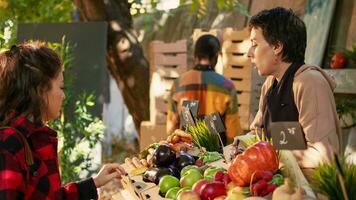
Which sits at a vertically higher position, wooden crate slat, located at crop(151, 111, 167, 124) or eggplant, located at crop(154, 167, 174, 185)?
wooden crate slat, located at crop(151, 111, 167, 124)

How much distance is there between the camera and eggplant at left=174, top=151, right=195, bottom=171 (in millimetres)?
2893

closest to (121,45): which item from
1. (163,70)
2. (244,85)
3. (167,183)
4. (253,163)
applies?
(163,70)

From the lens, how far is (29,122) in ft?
7.38

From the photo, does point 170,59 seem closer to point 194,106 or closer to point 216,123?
point 194,106

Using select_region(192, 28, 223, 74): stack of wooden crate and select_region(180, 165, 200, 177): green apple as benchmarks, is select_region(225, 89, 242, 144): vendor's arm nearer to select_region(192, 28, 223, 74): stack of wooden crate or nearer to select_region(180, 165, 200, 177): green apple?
Result: select_region(192, 28, 223, 74): stack of wooden crate

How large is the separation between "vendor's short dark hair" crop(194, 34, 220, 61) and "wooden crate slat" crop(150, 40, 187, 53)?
6.44 ft

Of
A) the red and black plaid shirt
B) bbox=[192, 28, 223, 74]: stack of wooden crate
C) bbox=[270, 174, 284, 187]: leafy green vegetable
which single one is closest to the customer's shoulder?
the red and black plaid shirt

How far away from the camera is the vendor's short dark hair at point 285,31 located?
2.85 m

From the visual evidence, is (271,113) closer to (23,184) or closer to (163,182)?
(163,182)

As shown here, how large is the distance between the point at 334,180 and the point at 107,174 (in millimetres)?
1043

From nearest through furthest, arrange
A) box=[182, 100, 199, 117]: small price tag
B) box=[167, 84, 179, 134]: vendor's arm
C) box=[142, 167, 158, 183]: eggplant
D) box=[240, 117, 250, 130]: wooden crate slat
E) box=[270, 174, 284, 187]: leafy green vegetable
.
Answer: box=[270, 174, 284, 187]: leafy green vegetable
box=[142, 167, 158, 183]: eggplant
box=[182, 100, 199, 117]: small price tag
box=[167, 84, 179, 134]: vendor's arm
box=[240, 117, 250, 130]: wooden crate slat

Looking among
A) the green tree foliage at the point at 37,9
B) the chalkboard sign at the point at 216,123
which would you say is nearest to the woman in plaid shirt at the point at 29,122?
the chalkboard sign at the point at 216,123

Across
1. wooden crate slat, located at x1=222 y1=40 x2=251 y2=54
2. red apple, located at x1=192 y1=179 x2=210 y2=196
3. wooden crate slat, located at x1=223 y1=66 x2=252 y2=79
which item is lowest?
red apple, located at x1=192 y1=179 x2=210 y2=196

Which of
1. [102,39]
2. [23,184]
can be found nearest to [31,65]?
[23,184]
